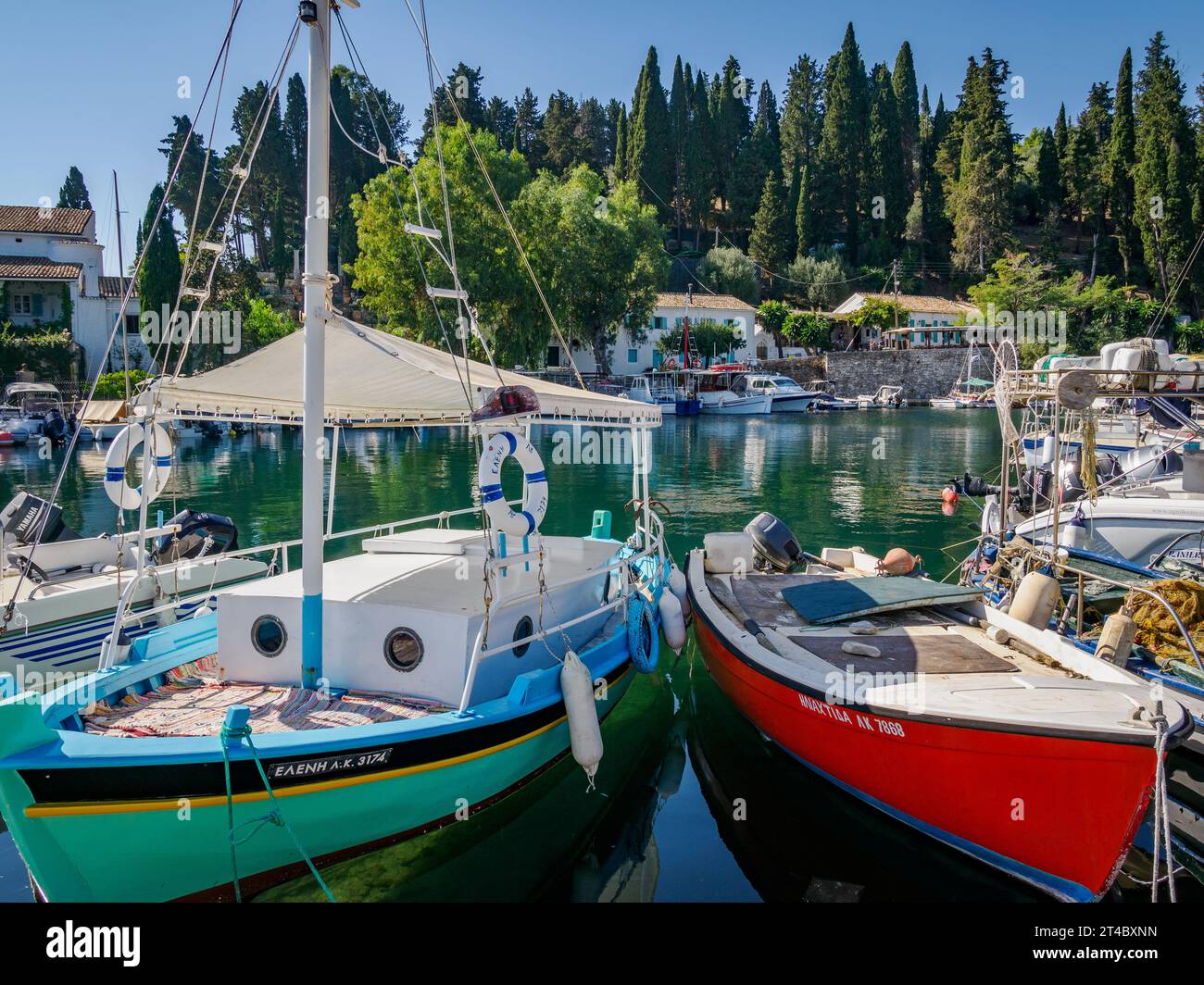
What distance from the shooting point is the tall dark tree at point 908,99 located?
287 ft

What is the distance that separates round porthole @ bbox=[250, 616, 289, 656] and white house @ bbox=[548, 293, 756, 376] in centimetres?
5753

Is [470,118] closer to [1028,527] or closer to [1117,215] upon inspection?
[1117,215]

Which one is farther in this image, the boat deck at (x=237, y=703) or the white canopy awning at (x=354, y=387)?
the white canopy awning at (x=354, y=387)

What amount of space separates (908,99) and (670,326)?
4275cm

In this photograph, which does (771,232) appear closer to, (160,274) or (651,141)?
(651,141)

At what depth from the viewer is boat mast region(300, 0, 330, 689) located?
6559 mm

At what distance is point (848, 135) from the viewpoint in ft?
270

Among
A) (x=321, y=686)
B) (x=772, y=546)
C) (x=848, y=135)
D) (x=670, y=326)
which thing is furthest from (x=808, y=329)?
(x=321, y=686)

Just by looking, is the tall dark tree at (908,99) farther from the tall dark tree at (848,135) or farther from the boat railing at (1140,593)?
the boat railing at (1140,593)

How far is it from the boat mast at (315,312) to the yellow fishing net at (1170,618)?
8.02 meters

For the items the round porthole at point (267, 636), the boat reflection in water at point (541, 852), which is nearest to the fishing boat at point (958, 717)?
the boat reflection in water at point (541, 852)

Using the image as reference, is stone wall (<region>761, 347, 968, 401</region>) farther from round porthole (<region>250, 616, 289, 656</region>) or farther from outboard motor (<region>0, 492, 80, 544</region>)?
round porthole (<region>250, 616, 289, 656</region>)

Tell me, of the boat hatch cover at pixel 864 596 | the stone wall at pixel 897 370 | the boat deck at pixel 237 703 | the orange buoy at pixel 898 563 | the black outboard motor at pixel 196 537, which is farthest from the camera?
the stone wall at pixel 897 370

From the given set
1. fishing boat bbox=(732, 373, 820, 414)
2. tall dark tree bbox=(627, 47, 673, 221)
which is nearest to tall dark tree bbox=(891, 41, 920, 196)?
tall dark tree bbox=(627, 47, 673, 221)
